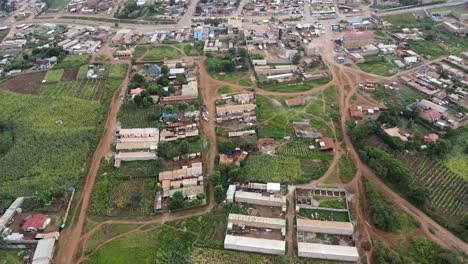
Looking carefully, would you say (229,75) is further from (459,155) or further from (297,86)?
(459,155)

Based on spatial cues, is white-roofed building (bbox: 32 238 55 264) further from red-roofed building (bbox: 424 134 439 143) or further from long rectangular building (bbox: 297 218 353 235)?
red-roofed building (bbox: 424 134 439 143)

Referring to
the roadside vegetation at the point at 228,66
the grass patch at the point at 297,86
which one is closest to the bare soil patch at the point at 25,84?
the roadside vegetation at the point at 228,66

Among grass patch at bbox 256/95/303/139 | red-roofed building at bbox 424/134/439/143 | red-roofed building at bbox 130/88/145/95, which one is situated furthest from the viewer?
red-roofed building at bbox 130/88/145/95

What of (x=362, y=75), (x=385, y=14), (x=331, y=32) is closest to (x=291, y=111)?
(x=362, y=75)

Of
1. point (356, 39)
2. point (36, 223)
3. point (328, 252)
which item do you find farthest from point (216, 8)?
point (328, 252)

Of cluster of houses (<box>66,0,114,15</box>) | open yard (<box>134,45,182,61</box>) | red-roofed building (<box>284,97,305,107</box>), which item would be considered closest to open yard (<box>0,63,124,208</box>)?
open yard (<box>134,45,182,61</box>)

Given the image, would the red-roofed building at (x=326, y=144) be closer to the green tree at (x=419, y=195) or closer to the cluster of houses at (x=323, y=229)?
the cluster of houses at (x=323, y=229)
